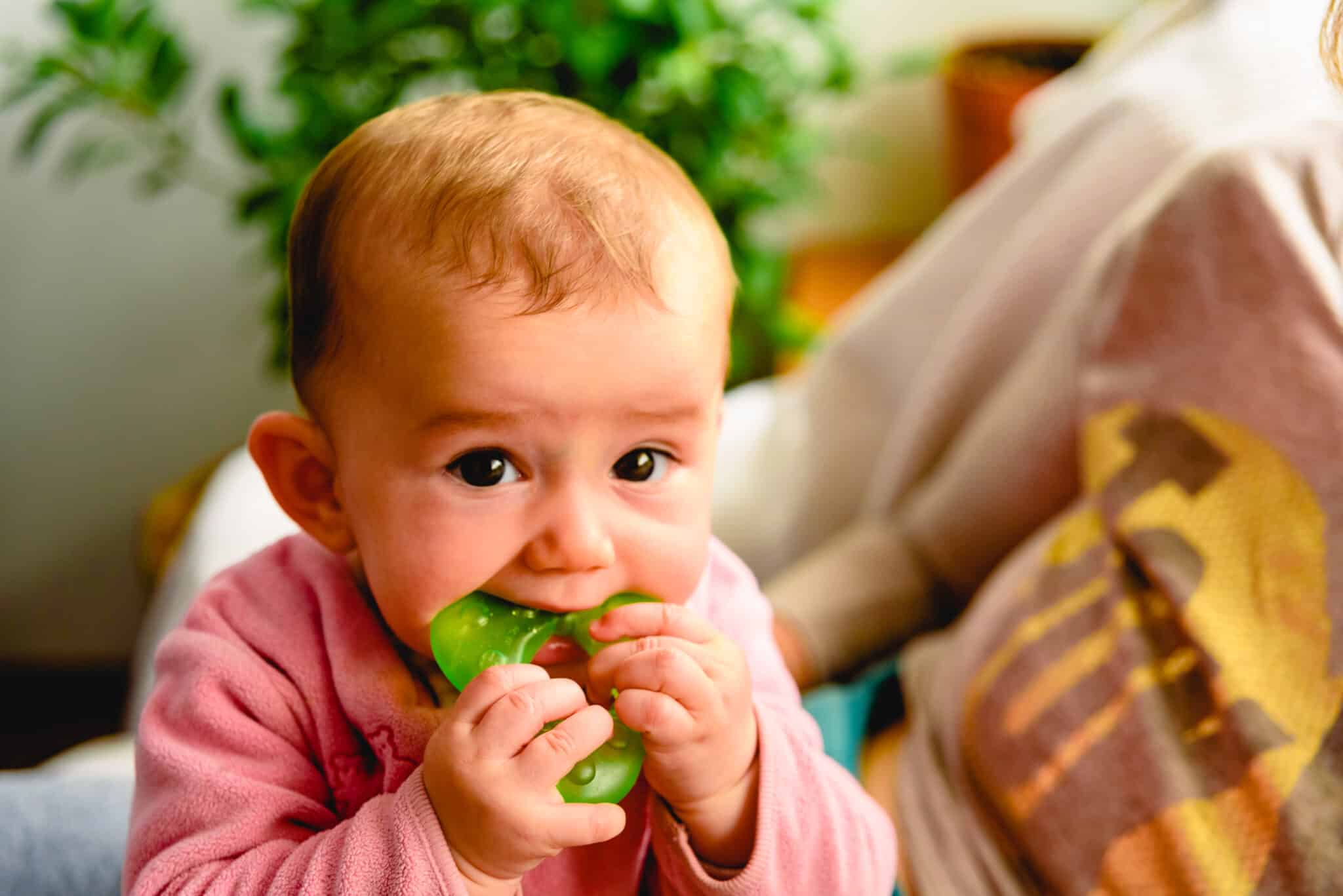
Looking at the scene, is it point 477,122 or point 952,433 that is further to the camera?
point 952,433

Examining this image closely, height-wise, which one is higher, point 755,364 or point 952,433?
point 952,433

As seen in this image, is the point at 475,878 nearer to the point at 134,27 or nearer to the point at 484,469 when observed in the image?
the point at 484,469

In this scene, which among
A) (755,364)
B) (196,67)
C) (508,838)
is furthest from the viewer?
(755,364)

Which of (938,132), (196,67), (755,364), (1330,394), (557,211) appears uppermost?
(557,211)

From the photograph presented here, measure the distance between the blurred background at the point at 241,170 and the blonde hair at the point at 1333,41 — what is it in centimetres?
81

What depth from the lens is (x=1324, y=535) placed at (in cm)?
65

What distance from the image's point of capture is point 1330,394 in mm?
676

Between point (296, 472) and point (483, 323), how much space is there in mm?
170

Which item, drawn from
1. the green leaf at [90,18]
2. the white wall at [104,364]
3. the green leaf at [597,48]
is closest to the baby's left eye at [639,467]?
the green leaf at [597,48]

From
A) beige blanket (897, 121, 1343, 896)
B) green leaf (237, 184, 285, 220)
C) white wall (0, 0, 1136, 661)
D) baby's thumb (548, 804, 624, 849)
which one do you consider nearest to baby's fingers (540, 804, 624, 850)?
baby's thumb (548, 804, 624, 849)

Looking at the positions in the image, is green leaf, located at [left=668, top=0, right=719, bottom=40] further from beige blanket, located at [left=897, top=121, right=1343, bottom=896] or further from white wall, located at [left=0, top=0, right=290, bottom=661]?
white wall, located at [left=0, top=0, right=290, bottom=661]

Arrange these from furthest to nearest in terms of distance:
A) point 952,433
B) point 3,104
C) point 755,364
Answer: point 755,364 → point 3,104 → point 952,433

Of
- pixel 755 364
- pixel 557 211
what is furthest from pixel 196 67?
pixel 557 211

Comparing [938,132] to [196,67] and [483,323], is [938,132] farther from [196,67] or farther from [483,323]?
[483,323]
